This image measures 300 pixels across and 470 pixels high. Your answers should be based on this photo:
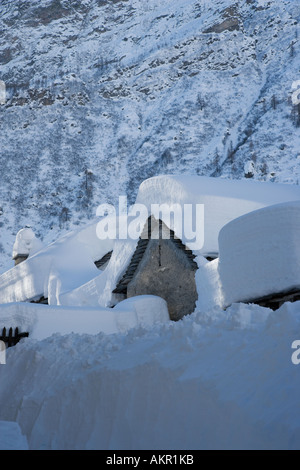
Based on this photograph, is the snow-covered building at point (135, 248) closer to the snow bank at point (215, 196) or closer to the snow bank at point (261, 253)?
the snow bank at point (215, 196)

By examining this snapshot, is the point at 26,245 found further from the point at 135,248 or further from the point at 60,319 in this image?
the point at 60,319

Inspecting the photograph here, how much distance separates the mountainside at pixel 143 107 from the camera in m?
48.4

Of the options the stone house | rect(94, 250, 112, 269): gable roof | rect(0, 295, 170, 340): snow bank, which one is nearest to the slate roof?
rect(94, 250, 112, 269): gable roof

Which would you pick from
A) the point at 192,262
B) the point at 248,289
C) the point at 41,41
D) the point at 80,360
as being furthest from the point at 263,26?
the point at 80,360

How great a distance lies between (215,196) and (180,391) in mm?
10164

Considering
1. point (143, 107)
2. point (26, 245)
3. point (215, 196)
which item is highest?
point (143, 107)

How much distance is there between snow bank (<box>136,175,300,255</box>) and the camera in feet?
45.0

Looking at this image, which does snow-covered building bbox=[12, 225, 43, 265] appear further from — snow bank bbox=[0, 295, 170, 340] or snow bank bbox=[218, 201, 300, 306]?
snow bank bbox=[218, 201, 300, 306]

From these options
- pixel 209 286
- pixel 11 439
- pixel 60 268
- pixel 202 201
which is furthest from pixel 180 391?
pixel 60 268

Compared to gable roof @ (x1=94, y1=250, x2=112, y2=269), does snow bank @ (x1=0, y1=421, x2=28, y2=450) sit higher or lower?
lower

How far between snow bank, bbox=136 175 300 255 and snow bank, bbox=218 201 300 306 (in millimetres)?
3359

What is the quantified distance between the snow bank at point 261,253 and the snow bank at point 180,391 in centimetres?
306

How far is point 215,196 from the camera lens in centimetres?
1402
